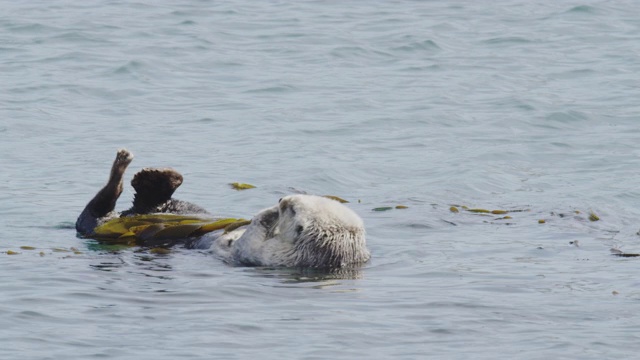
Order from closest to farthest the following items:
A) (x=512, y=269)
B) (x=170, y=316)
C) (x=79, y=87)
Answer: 1. (x=170, y=316)
2. (x=512, y=269)
3. (x=79, y=87)

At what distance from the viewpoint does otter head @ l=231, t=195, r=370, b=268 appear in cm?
634

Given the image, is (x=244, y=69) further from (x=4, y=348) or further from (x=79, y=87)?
(x=4, y=348)

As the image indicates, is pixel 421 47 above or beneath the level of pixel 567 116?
above

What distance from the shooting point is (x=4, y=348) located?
4.71 meters

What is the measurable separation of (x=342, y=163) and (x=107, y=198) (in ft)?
11.2

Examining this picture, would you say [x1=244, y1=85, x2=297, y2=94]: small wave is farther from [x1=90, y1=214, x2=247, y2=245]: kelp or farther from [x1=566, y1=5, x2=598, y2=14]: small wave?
[x1=566, y1=5, x2=598, y2=14]: small wave

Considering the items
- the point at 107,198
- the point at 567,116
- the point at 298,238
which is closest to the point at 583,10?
the point at 567,116

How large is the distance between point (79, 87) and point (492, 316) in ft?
29.0

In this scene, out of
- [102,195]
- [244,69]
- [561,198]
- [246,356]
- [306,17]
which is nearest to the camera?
[246,356]

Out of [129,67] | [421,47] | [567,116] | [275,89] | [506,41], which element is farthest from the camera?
[506,41]

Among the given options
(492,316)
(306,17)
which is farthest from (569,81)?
(492,316)

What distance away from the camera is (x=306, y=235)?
636 centimetres

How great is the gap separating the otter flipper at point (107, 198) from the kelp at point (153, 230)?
114 millimetres

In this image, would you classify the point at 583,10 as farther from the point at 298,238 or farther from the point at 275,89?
the point at 298,238
